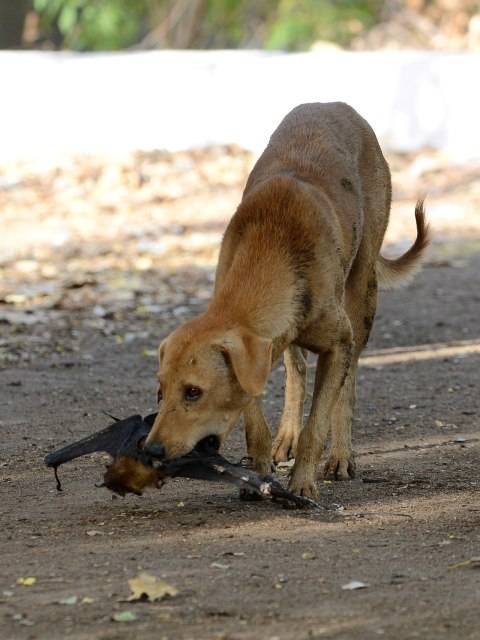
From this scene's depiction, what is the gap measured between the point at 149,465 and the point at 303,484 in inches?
33.7

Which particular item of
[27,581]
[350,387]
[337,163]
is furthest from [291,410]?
[27,581]

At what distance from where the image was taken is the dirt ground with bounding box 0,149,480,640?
13.8ft

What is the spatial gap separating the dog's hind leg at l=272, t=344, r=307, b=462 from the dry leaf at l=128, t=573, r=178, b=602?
8.02ft

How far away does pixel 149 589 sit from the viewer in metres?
4.30

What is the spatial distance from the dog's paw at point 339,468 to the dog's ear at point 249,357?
112 centimetres

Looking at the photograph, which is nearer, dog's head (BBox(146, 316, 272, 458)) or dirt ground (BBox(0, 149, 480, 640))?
dirt ground (BBox(0, 149, 480, 640))

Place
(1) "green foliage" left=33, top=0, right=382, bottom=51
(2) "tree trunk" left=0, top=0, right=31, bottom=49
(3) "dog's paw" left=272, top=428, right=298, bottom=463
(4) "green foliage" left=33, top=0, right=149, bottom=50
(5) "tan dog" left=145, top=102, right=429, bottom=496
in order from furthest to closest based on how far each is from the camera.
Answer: (2) "tree trunk" left=0, top=0, right=31, bottom=49 < (1) "green foliage" left=33, top=0, right=382, bottom=51 < (4) "green foliage" left=33, top=0, right=149, bottom=50 < (3) "dog's paw" left=272, top=428, right=298, bottom=463 < (5) "tan dog" left=145, top=102, right=429, bottom=496

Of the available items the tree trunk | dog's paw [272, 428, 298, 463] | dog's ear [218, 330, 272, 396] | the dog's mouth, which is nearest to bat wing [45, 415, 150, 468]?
the dog's mouth

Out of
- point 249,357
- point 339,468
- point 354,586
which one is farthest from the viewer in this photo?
point 339,468

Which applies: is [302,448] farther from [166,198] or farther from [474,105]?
[474,105]

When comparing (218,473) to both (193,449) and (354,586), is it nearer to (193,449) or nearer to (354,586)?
(193,449)

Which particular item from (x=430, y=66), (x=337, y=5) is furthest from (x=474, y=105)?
(x=337, y=5)

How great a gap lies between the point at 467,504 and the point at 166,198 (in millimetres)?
10675

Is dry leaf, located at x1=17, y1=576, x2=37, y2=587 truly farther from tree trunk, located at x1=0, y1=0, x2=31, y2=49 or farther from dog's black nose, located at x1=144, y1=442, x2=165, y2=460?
tree trunk, located at x1=0, y1=0, x2=31, y2=49
